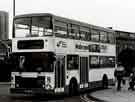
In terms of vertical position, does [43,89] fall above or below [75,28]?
below

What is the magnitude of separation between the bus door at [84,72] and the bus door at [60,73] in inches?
104

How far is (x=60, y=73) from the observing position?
18.9 m

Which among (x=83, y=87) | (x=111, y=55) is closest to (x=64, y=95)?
(x=83, y=87)

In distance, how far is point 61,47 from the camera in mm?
19203

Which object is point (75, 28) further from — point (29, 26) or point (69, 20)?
point (29, 26)

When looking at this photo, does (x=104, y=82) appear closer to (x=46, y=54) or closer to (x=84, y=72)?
(x=84, y=72)

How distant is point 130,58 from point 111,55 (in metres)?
4.73

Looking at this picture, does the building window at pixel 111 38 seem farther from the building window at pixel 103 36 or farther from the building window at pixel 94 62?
the building window at pixel 94 62

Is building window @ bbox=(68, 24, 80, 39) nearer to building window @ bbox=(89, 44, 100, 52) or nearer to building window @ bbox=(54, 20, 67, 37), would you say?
building window @ bbox=(54, 20, 67, 37)

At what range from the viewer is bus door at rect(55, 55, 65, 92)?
18516 mm

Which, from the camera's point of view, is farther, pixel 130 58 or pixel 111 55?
pixel 111 55

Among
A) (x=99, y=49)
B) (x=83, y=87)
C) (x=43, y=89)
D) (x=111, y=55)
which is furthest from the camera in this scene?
(x=111, y=55)

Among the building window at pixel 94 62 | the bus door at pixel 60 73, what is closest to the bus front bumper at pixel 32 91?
the bus door at pixel 60 73

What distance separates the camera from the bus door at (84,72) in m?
21.7
